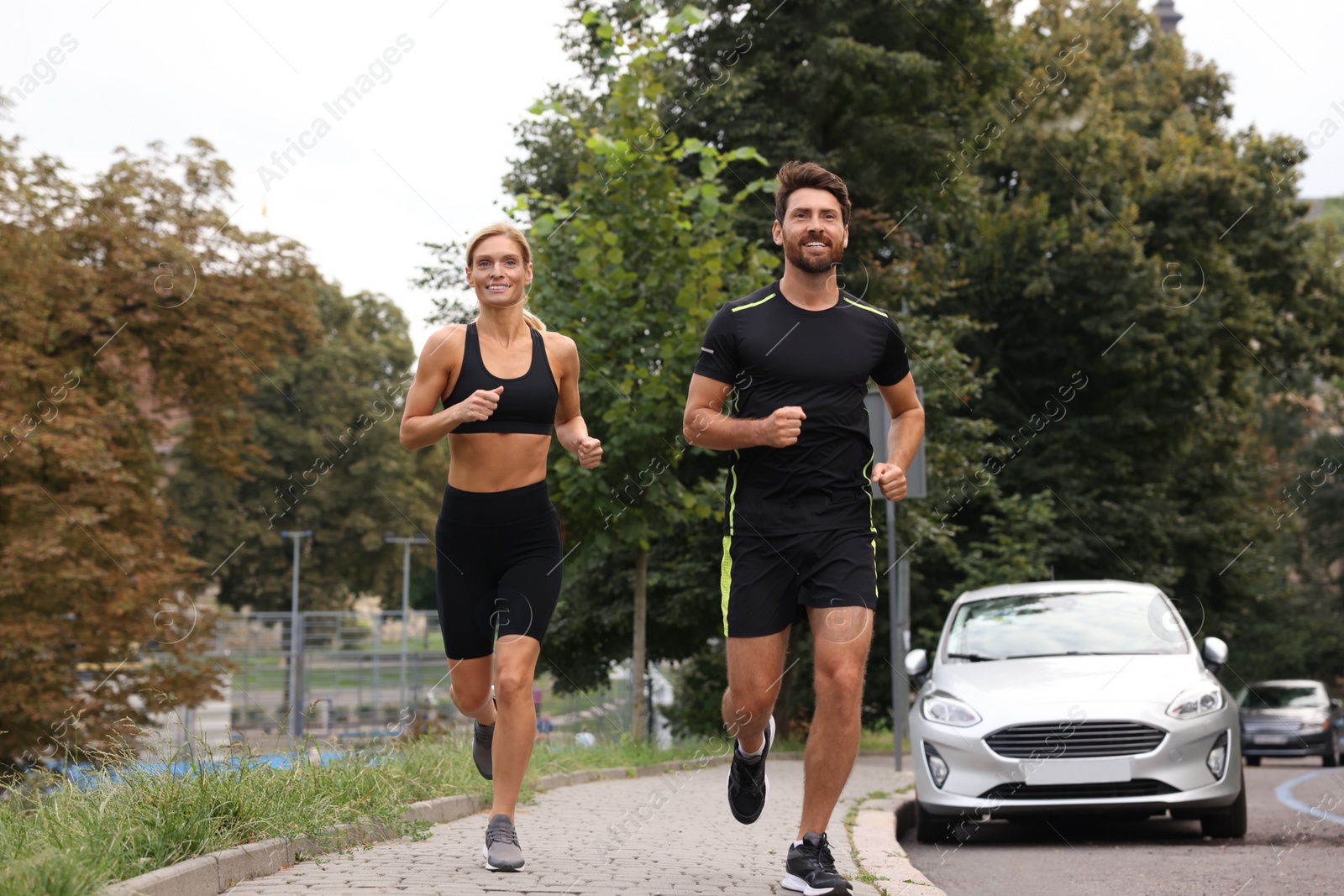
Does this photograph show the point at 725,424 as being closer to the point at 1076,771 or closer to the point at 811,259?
the point at 811,259

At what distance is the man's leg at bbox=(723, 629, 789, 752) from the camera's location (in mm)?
5098

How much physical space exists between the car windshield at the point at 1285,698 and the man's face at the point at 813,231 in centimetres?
2699

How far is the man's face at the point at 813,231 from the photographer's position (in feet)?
16.8

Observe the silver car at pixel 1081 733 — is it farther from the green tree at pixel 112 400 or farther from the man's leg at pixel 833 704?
the green tree at pixel 112 400

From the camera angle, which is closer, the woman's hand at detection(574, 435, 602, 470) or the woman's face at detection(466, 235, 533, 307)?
the woman's hand at detection(574, 435, 602, 470)

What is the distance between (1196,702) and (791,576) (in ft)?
13.3

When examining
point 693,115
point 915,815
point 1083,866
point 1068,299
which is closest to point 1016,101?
point 1068,299

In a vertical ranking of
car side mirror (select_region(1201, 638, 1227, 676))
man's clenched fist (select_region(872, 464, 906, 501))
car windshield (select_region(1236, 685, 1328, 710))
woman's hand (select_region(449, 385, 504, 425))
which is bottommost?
car windshield (select_region(1236, 685, 1328, 710))

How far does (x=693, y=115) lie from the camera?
21.5m

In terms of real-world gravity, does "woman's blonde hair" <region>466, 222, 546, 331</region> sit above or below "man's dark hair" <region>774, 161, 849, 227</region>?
below

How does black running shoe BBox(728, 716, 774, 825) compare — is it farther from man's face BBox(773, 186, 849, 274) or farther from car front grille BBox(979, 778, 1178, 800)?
car front grille BBox(979, 778, 1178, 800)

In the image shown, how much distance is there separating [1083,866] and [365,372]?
44.0 m

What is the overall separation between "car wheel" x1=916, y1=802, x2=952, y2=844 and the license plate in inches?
31.7

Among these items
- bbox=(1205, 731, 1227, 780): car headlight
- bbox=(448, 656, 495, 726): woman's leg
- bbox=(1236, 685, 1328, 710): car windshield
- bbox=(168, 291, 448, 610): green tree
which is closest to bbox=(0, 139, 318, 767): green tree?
bbox=(448, 656, 495, 726): woman's leg
